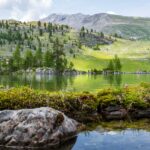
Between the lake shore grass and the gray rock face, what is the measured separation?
578 cm

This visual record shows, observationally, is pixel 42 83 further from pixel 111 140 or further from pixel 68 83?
pixel 111 140

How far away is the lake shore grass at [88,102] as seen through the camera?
31.1 metres

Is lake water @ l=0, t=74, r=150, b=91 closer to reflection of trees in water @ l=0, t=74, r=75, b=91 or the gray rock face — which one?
reflection of trees in water @ l=0, t=74, r=75, b=91

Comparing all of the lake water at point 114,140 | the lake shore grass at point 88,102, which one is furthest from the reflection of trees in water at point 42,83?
the lake water at point 114,140

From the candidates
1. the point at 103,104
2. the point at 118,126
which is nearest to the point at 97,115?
the point at 103,104

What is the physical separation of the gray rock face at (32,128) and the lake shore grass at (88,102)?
19.0ft

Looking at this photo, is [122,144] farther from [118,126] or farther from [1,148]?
[1,148]

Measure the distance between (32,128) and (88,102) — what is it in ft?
32.0

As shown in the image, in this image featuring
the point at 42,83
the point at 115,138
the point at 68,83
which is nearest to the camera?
the point at 115,138

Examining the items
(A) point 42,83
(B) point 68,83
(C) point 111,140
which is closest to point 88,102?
(C) point 111,140

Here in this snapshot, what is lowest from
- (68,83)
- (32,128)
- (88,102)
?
(68,83)

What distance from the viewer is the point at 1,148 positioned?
23453 millimetres

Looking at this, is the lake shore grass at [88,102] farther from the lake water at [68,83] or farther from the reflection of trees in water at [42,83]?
the reflection of trees in water at [42,83]

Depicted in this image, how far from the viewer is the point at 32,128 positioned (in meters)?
23.7
